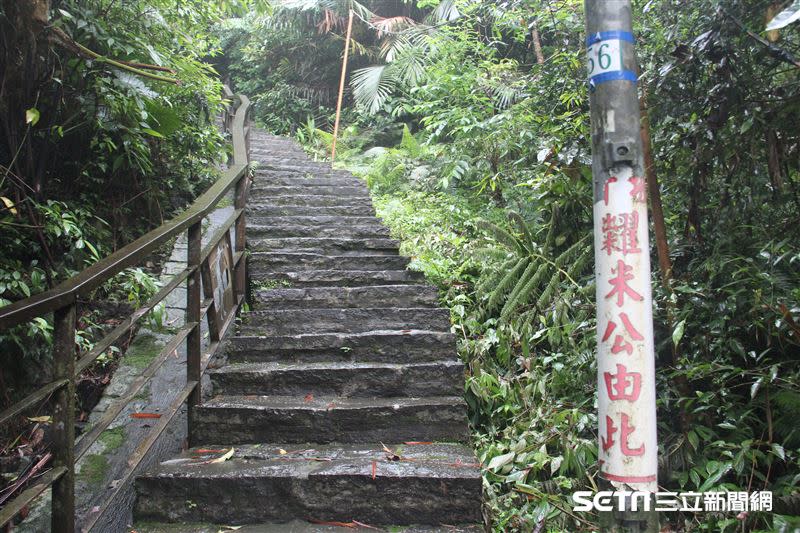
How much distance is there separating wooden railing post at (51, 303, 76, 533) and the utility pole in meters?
1.70

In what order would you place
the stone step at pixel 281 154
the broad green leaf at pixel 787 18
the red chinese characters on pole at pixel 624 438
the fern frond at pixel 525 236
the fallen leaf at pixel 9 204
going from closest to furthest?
the red chinese characters on pole at pixel 624 438, the broad green leaf at pixel 787 18, the fallen leaf at pixel 9 204, the fern frond at pixel 525 236, the stone step at pixel 281 154

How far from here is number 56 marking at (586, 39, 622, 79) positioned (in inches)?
54.9

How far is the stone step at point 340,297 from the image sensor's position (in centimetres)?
380

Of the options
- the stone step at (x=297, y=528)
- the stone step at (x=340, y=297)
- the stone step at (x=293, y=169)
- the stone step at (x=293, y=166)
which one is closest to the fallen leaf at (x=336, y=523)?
the stone step at (x=297, y=528)

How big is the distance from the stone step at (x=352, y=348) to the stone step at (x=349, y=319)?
221mm

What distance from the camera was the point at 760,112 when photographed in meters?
2.30

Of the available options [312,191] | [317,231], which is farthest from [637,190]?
[312,191]

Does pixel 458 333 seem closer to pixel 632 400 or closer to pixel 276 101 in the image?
pixel 632 400

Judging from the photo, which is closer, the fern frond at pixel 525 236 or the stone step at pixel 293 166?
the fern frond at pixel 525 236

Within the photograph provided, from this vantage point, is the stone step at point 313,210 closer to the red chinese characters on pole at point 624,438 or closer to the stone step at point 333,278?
the stone step at point 333,278

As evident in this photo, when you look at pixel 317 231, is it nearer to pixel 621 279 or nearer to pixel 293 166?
pixel 293 166

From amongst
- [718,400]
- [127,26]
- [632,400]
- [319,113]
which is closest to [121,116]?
[127,26]

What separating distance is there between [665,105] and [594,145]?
1593 mm

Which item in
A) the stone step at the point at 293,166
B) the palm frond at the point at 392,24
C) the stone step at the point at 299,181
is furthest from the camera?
the palm frond at the point at 392,24
